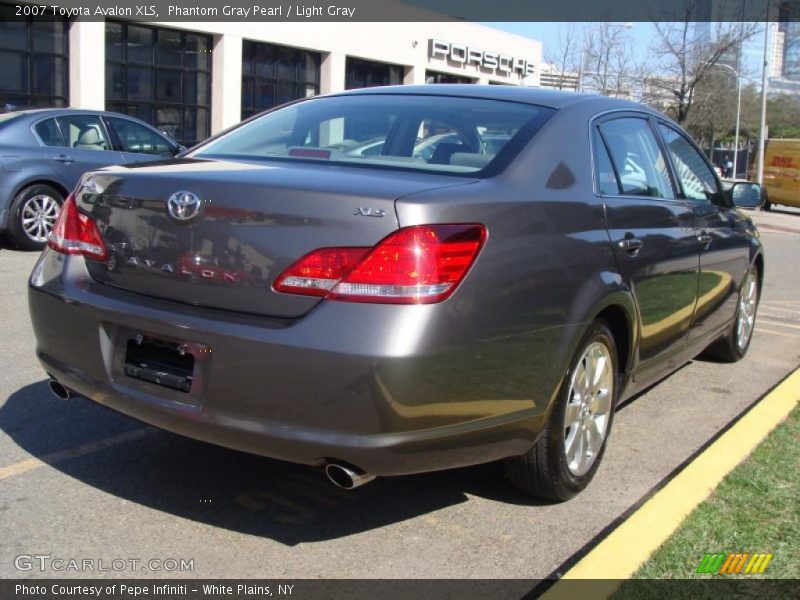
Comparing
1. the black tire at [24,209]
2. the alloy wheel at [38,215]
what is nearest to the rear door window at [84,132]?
the black tire at [24,209]

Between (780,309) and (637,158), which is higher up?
(637,158)

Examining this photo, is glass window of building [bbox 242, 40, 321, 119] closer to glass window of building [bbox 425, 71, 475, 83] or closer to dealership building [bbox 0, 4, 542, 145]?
dealership building [bbox 0, 4, 542, 145]

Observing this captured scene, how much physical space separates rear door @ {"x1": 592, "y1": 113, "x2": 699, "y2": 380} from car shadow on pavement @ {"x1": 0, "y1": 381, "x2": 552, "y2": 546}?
3.51 ft

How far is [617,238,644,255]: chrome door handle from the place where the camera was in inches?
150

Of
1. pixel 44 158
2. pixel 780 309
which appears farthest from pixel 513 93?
pixel 44 158

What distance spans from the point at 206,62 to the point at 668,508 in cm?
2172

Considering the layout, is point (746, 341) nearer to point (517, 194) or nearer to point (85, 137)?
point (517, 194)

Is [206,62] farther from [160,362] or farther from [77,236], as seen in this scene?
[160,362]

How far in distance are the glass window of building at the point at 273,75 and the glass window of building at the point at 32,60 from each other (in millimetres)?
5814

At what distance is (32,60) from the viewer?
18.7m

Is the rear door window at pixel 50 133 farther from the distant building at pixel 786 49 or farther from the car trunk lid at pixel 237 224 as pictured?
the distant building at pixel 786 49

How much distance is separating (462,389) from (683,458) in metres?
1.90

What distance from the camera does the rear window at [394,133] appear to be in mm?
3527

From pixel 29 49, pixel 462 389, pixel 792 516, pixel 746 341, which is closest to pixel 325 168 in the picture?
pixel 462 389
